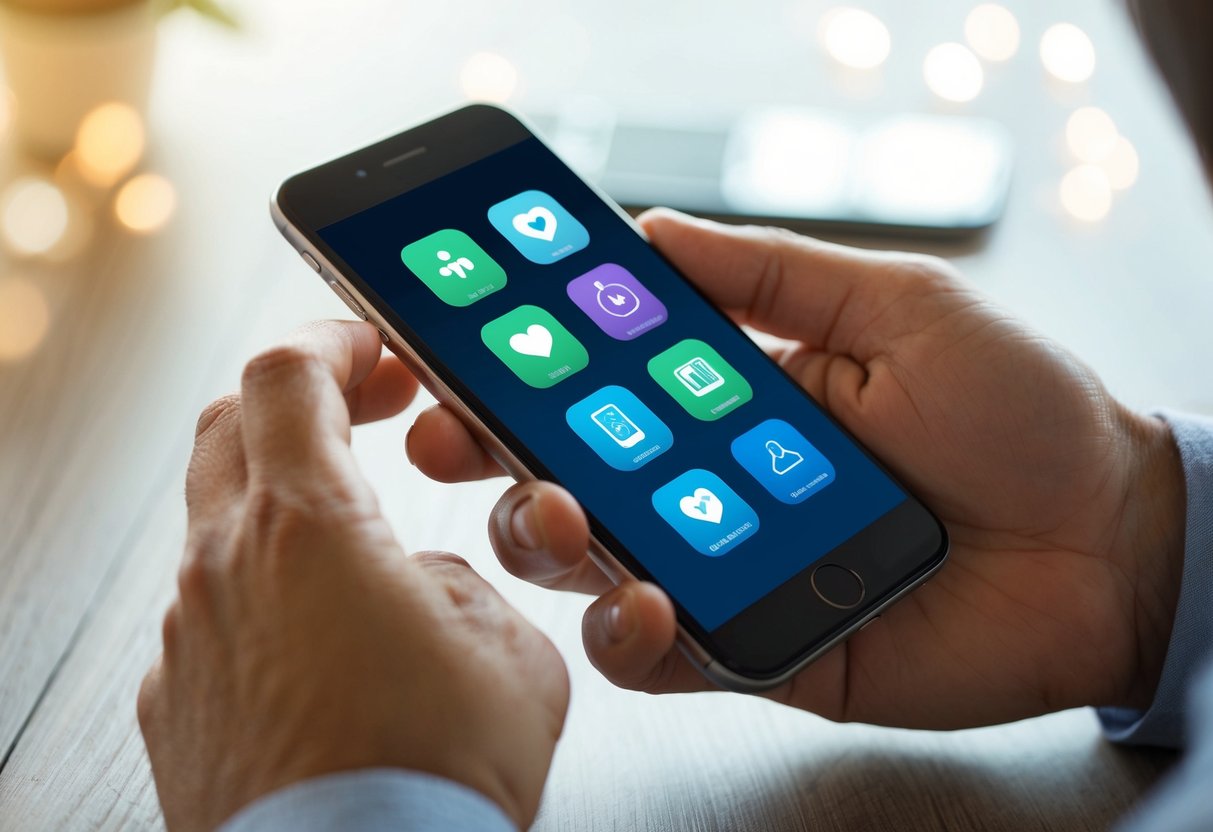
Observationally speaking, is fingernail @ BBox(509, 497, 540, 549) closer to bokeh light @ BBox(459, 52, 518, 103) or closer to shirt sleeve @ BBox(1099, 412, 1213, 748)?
shirt sleeve @ BBox(1099, 412, 1213, 748)

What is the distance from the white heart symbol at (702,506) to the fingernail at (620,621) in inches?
4.3

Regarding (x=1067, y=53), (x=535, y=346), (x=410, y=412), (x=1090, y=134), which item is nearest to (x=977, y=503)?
(x=535, y=346)

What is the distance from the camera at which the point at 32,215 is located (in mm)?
1023

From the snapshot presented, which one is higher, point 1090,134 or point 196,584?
point 1090,134

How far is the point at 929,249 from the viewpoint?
42.8 inches

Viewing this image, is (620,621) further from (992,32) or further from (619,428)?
(992,32)

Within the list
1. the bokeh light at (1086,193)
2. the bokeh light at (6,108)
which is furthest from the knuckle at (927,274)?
the bokeh light at (6,108)

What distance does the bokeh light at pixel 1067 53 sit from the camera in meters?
1.25

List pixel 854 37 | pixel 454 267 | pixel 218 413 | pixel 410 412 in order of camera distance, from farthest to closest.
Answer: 1. pixel 854 37
2. pixel 410 412
3. pixel 454 267
4. pixel 218 413

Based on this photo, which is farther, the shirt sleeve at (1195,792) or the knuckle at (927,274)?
the knuckle at (927,274)

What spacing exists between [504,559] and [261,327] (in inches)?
15.4

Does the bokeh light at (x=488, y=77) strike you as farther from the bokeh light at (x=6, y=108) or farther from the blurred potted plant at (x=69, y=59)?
the bokeh light at (x=6, y=108)

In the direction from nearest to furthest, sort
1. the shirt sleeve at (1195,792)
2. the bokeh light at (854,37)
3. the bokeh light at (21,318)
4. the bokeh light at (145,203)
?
the shirt sleeve at (1195,792)
the bokeh light at (21,318)
the bokeh light at (145,203)
the bokeh light at (854,37)

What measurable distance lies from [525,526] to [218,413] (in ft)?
0.65
